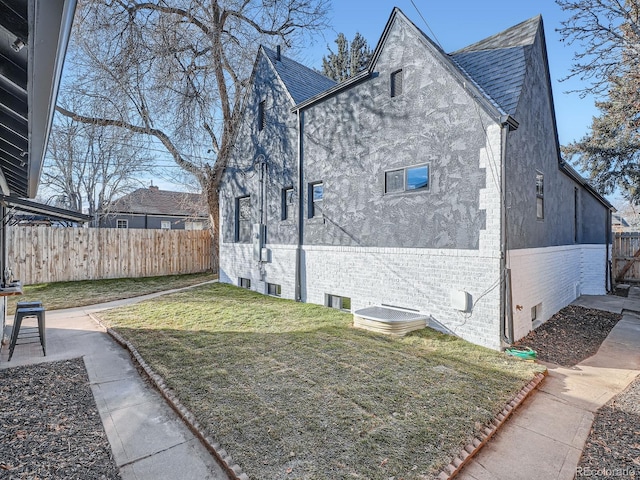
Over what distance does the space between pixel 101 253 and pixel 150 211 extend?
14234 mm

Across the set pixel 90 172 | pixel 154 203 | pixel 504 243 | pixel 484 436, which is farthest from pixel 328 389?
pixel 154 203

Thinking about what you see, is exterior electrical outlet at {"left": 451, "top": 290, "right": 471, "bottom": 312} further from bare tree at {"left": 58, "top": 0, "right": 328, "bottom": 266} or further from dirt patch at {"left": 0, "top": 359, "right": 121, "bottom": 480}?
bare tree at {"left": 58, "top": 0, "right": 328, "bottom": 266}

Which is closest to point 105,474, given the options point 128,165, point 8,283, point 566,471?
point 566,471

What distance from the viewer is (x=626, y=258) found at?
46.5 feet

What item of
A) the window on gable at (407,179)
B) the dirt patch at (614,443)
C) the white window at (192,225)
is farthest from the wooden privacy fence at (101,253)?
the dirt patch at (614,443)

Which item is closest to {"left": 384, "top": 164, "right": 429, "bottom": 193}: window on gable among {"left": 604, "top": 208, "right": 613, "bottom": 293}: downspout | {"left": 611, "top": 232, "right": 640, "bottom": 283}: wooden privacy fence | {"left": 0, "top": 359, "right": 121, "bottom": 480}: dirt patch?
{"left": 0, "top": 359, "right": 121, "bottom": 480}: dirt patch

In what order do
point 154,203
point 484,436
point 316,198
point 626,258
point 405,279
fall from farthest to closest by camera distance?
point 154,203 < point 626,258 < point 316,198 < point 405,279 < point 484,436

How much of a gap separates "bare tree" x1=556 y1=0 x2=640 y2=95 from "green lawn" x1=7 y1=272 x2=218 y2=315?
1462cm

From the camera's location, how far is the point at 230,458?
277 cm

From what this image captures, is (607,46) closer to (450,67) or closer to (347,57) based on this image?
(450,67)

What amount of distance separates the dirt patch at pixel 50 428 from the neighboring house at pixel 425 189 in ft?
18.2

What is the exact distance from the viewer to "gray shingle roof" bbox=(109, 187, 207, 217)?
2477 centimetres

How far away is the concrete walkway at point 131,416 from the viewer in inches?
109

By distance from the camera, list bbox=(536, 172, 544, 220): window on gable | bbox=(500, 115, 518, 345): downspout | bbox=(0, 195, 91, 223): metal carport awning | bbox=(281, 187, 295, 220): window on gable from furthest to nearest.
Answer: bbox=(281, 187, 295, 220): window on gable → bbox=(536, 172, 544, 220): window on gable → bbox=(500, 115, 518, 345): downspout → bbox=(0, 195, 91, 223): metal carport awning
